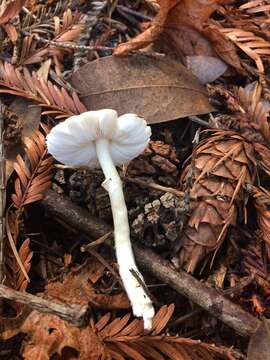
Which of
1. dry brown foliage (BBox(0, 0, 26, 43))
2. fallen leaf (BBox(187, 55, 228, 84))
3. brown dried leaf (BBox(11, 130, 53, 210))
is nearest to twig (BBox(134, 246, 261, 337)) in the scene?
brown dried leaf (BBox(11, 130, 53, 210))

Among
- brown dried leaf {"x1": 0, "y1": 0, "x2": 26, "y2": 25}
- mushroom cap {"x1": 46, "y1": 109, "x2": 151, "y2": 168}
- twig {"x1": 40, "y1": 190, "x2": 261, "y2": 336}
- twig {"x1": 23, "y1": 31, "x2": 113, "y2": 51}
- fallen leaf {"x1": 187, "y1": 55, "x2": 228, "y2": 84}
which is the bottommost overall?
twig {"x1": 40, "y1": 190, "x2": 261, "y2": 336}

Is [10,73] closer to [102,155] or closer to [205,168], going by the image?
[102,155]

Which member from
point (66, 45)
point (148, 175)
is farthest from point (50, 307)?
point (66, 45)

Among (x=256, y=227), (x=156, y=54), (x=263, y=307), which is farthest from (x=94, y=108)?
(x=263, y=307)

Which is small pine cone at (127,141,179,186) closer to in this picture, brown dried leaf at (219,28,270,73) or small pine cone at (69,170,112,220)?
small pine cone at (69,170,112,220)

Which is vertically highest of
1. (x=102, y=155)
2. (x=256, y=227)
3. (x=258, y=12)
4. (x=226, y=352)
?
(x=258, y=12)

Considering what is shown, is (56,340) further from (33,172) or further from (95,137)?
(95,137)

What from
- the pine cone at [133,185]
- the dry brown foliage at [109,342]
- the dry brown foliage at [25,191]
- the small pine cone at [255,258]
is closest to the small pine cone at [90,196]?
the pine cone at [133,185]

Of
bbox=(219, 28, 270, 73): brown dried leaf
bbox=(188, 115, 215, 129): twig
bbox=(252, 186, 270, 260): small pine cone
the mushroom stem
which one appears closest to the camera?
the mushroom stem
